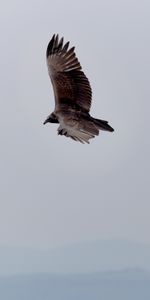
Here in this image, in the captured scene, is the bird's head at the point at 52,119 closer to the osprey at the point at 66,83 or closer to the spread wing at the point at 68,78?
the osprey at the point at 66,83

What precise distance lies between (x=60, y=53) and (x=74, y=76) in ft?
2.38

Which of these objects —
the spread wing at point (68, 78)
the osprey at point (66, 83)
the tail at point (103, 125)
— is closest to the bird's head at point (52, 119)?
the osprey at point (66, 83)

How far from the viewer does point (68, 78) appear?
811 inches

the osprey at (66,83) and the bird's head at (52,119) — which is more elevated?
the osprey at (66,83)

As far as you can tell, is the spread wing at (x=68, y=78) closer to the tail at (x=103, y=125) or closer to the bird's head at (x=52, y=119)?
the bird's head at (x=52, y=119)

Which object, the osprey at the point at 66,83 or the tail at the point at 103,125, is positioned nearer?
the tail at the point at 103,125

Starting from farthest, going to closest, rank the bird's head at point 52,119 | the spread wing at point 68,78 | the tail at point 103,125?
the spread wing at point 68,78, the bird's head at point 52,119, the tail at point 103,125

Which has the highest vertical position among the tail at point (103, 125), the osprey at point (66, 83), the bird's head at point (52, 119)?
the osprey at point (66, 83)

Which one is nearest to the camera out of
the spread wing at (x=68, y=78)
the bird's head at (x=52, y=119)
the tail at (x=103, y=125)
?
the tail at (x=103, y=125)

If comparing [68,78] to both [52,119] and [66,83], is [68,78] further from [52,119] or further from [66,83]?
[52,119]

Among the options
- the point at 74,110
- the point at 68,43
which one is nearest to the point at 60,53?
the point at 68,43

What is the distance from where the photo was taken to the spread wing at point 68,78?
2036 cm

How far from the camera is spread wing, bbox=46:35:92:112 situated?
66.8 feet

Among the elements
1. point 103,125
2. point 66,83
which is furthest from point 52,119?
point 103,125
